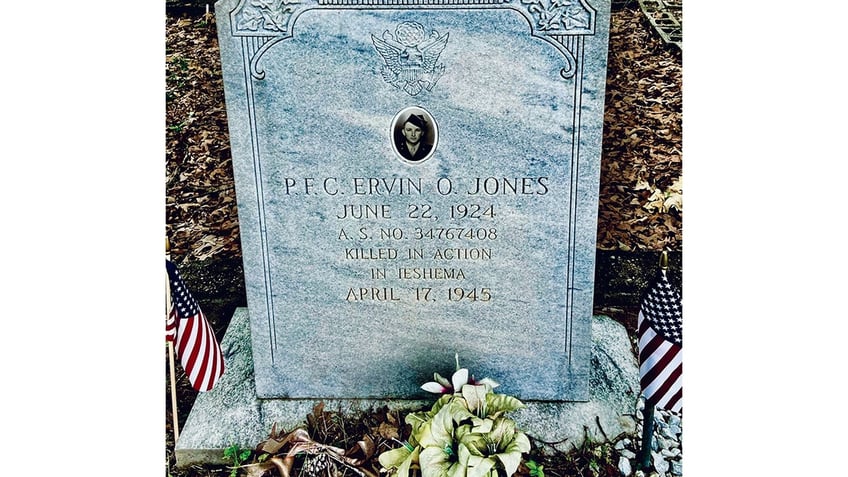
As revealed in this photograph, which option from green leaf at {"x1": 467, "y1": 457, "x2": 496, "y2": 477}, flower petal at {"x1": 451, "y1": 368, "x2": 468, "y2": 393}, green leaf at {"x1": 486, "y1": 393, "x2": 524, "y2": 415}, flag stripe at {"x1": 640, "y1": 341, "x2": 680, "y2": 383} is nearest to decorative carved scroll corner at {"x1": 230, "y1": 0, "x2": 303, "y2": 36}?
flower petal at {"x1": 451, "y1": 368, "x2": 468, "y2": 393}

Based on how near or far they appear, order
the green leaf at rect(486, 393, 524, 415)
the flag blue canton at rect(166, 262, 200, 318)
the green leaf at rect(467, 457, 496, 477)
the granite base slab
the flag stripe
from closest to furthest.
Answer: the green leaf at rect(467, 457, 496, 477), the green leaf at rect(486, 393, 524, 415), the flag stripe, the flag blue canton at rect(166, 262, 200, 318), the granite base slab

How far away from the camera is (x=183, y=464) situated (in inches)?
143

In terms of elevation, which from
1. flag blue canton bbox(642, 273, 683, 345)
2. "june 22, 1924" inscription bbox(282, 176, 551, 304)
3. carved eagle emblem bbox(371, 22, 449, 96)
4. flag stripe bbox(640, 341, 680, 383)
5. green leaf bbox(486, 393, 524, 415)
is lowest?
green leaf bbox(486, 393, 524, 415)

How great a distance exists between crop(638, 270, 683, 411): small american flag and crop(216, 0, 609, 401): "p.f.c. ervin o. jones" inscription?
1.12 feet

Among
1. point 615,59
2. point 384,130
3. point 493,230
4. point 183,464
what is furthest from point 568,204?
point 183,464

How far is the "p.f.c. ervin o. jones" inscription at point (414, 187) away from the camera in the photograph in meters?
3.19

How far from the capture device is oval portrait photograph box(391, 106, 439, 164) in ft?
10.8

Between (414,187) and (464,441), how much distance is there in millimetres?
1278

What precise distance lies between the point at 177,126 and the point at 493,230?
2.38 metres

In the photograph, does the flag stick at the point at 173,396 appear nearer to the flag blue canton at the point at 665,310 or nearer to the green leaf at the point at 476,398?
the green leaf at the point at 476,398

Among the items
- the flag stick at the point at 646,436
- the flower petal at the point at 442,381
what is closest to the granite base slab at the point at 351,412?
the flag stick at the point at 646,436

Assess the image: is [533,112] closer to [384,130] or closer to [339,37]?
[384,130]

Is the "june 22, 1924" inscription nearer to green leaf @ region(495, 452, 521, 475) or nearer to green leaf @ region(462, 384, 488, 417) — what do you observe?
green leaf @ region(462, 384, 488, 417)

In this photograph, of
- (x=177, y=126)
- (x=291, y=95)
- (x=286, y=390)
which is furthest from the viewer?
(x=177, y=126)
